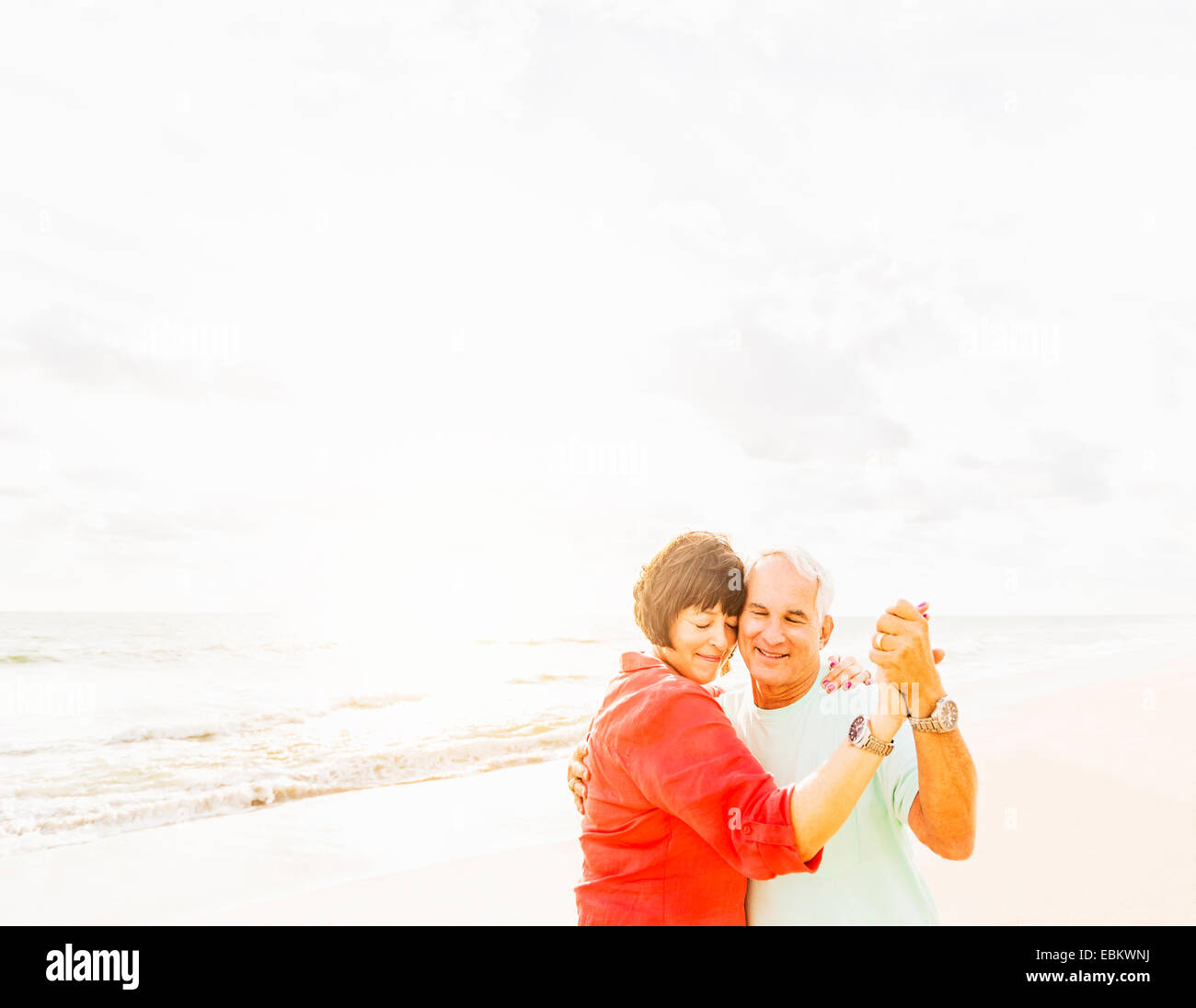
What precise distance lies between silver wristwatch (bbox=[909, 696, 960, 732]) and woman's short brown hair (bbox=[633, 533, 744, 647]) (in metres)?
0.64

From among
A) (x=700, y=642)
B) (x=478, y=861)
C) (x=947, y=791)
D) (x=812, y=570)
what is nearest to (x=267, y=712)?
(x=478, y=861)

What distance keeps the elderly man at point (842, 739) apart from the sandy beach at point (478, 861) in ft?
12.7

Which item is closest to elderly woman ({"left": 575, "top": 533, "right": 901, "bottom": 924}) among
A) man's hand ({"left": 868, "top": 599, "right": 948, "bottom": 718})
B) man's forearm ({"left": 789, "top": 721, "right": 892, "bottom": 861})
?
man's forearm ({"left": 789, "top": 721, "right": 892, "bottom": 861})

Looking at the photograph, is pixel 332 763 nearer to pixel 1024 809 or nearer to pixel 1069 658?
pixel 1024 809

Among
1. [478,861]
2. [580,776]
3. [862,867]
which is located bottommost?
[478,861]

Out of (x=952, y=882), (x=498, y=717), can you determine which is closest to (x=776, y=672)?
(x=952, y=882)

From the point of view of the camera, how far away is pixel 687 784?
2.09 meters

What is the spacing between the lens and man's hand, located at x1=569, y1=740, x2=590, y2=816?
266 centimetres

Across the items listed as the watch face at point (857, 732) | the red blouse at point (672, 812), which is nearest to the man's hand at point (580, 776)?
the red blouse at point (672, 812)

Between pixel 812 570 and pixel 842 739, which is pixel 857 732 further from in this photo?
pixel 812 570

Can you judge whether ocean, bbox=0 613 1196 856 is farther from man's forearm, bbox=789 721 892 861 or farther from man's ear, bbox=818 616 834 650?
man's forearm, bbox=789 721 892 861

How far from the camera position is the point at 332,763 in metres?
10.8

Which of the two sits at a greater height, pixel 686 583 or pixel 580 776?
pixel 686 583

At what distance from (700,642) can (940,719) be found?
0.70 meters
